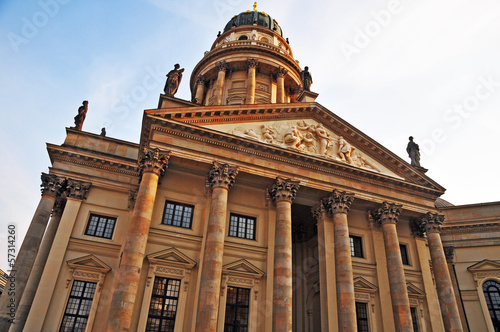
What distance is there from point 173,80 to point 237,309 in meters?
14.5

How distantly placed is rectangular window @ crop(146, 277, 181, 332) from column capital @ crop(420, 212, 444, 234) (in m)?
17.0

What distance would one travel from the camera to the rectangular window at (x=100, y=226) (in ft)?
72.3

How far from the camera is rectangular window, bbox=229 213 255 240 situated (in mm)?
20984

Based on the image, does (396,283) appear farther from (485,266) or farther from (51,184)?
(51,184)

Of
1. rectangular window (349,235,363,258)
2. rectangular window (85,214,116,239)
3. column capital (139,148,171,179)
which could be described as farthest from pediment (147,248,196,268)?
rectangular window (349,235,363,258)

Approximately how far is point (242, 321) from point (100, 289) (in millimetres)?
8374

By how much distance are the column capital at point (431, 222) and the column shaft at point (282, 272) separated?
10653 mm

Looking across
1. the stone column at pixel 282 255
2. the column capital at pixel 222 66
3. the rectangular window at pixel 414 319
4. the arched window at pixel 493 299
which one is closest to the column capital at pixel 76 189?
the stone column at pixel 282 255

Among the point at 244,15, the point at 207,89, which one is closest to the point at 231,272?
the point at 207,89

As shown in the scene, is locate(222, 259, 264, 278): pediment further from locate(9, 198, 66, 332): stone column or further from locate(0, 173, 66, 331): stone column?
locate(0, 173, 66, 331): stone column

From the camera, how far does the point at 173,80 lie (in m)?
23.0

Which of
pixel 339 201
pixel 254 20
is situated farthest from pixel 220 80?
pixel 339 201

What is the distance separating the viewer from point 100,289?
65.9ft

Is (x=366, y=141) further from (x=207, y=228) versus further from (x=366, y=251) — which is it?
(x=207, y=228)
